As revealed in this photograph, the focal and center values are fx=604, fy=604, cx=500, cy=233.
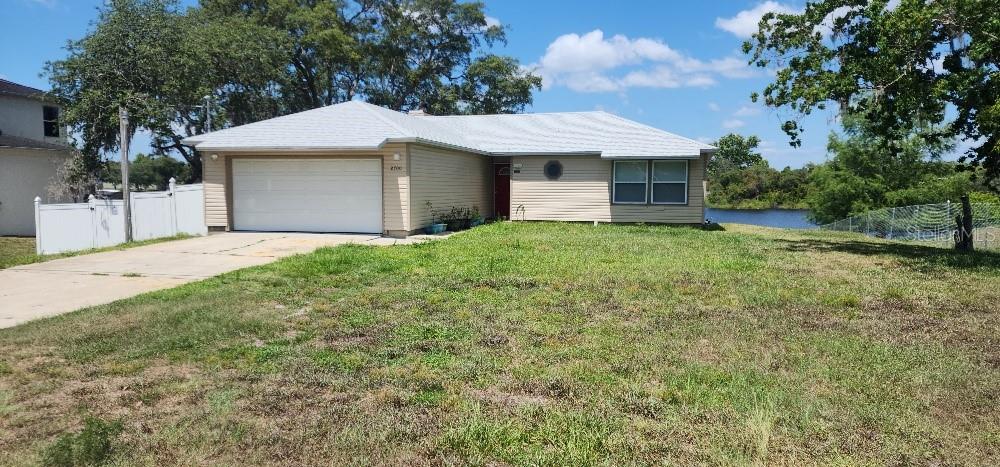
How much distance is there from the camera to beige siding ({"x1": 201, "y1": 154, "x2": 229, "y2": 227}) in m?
14.8

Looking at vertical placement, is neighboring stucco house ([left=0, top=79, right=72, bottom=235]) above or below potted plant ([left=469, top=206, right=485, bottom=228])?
above

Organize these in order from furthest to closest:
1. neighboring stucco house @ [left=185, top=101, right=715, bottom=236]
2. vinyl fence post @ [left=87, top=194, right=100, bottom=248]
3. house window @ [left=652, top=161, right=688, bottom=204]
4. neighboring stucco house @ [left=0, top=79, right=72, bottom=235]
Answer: neighboring stucco house @ [left=0, top=79, right=72, bottom=235]
house window @ [left=652, top=161, right=688, bottom=204]
vinyl fence post @ [left=87, top=194, right=100, bottom=248]
neighboring stucco house @ [left=185, top=101, right=715, bottom=236]

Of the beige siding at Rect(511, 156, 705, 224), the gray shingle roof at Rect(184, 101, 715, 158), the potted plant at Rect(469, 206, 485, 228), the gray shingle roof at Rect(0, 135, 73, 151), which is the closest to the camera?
the gray shingle roof at Rect(184, 101, 715, 158)

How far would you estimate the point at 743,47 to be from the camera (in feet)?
42.2

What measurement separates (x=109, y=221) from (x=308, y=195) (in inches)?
230

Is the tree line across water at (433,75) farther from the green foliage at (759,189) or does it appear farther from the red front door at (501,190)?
the green foliage at (759,189)

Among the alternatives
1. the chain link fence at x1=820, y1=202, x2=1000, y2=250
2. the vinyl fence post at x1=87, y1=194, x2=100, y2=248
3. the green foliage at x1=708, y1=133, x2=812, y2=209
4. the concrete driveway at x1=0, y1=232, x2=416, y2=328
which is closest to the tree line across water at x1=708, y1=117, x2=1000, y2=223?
the chain link fence at x1=820, y1=202, x2=1000, y2=250

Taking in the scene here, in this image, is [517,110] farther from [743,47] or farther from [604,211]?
[743,47]

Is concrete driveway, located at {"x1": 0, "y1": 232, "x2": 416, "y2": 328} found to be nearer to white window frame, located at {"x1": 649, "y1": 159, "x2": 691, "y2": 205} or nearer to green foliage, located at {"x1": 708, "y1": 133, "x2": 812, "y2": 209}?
white window frame, located at {"x1": 649, "y1": 159, "x2": 691, "y2": 205}

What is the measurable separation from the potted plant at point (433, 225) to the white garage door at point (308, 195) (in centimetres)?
135

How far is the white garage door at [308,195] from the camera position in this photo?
14.3 metres

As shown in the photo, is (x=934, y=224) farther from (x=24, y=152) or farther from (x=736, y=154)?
(x=736, y=154)

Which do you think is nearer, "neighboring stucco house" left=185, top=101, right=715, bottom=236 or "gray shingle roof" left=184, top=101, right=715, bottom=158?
"gray shingle roof" left=184, top=101, right=715, bottom=158

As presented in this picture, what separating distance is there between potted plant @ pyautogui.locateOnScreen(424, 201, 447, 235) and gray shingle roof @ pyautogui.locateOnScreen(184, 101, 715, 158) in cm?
166
